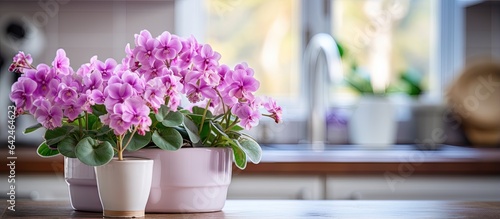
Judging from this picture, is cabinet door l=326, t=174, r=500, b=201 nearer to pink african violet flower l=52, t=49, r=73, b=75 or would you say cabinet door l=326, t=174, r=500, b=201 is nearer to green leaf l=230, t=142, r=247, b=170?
green leaf l=230, t=142, r=247, b=170

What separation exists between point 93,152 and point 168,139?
0.11 m

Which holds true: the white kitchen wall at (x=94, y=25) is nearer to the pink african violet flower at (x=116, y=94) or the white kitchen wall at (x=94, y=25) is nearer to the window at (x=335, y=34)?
the window at (x=335, y=34)

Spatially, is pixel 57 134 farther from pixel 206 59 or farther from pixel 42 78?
pixel 206 59

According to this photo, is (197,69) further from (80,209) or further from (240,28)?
(240,28)

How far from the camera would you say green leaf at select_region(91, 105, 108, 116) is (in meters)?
1.05

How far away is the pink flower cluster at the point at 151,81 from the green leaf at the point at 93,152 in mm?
33

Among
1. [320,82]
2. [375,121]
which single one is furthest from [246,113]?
[375,121]

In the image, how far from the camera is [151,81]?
1.01 meters

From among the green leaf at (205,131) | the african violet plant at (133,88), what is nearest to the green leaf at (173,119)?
the african violet plant at (133,88)

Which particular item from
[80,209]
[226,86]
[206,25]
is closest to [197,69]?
[226,86]

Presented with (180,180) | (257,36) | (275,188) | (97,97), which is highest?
(257,36)

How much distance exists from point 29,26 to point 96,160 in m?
1.88

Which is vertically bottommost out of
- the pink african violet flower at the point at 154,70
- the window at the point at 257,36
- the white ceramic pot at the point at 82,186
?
the white ceramic pot at the point at 82,186

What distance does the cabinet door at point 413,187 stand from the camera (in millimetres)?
2135
